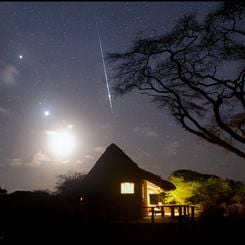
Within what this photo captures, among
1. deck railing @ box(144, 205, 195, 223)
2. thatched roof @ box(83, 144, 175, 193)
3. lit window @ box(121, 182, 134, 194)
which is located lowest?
deck railing @ box(144, 205, 195, 223)

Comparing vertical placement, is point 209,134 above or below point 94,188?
above

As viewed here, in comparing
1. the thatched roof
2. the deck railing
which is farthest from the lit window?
the deck railing

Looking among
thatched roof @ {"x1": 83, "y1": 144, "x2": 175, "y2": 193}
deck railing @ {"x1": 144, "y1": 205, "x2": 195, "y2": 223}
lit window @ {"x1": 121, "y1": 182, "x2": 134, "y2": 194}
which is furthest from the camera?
lit window @ {"x1": 121, "y1": 182, "x2": 134, "y2": 194}

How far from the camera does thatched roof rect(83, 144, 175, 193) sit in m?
31.4

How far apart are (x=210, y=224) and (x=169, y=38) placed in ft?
39.7

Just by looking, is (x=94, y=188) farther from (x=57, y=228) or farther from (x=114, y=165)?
(x=57, y=228)

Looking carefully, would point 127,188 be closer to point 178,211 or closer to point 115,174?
point 115,174

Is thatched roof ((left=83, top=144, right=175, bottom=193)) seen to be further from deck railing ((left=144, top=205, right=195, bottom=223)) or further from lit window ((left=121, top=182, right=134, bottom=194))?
deck railing ((left=144, top=205, right=195, bottom=223))

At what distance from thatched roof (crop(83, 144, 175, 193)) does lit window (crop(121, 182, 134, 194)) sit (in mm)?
503

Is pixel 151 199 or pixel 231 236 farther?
pixel 151 199

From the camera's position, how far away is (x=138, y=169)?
31.5 meters

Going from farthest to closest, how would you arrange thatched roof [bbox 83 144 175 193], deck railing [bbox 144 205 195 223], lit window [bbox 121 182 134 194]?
lit window [bbox 121 182 134 194] < thatched roof [bbox 83 144 175 193] < deck railing [bbox 144 205 195 223]

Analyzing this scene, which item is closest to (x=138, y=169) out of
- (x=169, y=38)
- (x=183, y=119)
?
(x=183, y=119)

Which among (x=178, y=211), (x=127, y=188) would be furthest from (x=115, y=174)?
(x=178, y=211)
